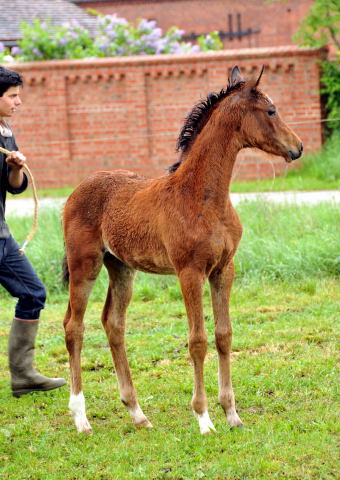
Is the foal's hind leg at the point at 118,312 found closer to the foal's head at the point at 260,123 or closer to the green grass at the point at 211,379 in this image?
the green grass at the point at 211,379

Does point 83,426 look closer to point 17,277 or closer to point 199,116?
point 17,277

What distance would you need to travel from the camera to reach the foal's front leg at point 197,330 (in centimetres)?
477

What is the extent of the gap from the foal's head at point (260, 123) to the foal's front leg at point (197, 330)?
0.93m

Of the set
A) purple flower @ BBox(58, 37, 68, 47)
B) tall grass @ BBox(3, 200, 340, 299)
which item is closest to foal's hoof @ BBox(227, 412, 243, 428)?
tall grass @ BBox(3, 200, 340, 299)

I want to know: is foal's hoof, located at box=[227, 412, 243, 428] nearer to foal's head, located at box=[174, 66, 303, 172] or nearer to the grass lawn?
the grass lawn

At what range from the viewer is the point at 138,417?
5301mm

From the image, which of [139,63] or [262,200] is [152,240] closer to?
[262,200]

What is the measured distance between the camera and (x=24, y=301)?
6.01 m

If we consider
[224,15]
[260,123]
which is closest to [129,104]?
[260,123]

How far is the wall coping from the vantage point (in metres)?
16.7

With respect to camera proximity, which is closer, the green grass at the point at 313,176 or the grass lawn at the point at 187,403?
the grass lawn at the point at 187,403

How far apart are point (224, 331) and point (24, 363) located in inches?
79.5

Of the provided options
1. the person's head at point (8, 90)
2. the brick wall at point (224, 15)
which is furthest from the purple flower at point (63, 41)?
the brick wall at point (224, 15)

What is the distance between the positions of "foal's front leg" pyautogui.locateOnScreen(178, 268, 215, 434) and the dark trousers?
1.54 meters
